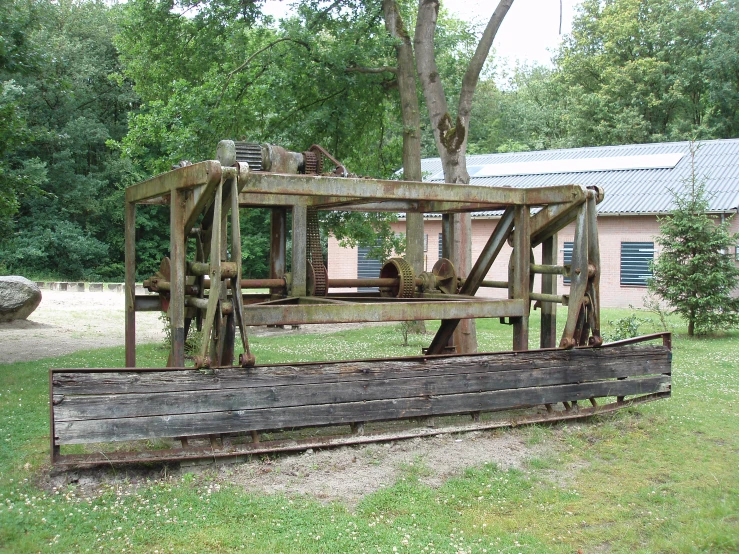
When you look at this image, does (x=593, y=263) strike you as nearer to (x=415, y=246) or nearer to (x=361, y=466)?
(x=361, y=466)

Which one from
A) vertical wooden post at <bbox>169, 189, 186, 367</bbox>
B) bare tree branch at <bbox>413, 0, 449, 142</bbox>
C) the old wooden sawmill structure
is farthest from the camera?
bare tree branch at <bbox>413, 0, 449, 142</bbox>

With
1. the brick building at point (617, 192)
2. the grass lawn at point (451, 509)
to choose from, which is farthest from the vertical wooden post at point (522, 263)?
the brick building at point (617, 192)

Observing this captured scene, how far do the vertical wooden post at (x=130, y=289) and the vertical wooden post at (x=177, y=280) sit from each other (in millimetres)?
1469

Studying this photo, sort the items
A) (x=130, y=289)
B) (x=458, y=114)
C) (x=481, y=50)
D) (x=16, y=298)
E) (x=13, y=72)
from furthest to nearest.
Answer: (x=16, y=298)
(x=481, y=50)
(x=458, y=114)
(x=13, y=72)
(x=130, y=289)

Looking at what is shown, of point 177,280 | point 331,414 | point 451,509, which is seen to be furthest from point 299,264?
point 451,509

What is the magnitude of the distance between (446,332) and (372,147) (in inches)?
440

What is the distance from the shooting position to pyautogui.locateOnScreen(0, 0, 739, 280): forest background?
16.0 meters

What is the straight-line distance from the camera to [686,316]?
1698 centimetres

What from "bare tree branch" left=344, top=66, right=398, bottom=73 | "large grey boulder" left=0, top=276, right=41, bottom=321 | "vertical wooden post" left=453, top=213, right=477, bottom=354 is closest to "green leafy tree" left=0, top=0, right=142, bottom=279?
"large grey boulder" left=0, top=276, right=41, bottom=321

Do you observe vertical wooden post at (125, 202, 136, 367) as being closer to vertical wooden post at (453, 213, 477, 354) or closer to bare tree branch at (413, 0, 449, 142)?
vertical wooden post at (453, 213, 477, 354)

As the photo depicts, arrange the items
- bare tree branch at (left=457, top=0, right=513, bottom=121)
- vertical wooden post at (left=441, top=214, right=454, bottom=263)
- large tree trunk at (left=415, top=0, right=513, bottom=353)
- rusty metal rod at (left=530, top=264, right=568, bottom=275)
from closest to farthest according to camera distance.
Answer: rusty metal rod at (left=530, top=264, right=568, bottom=275)
vertical wooden post at (left=441, top=214, right=454, bottom=263)
large tree trunk at (left=415, top=0, right=513, bottom=353)
bare tree branch at (left=457, top=0, right=513, bottom=121)

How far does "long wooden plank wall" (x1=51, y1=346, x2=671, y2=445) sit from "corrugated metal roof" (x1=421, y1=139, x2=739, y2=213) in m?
17.6

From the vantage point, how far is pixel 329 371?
6.37 meters

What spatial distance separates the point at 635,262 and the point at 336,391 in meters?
22.0
